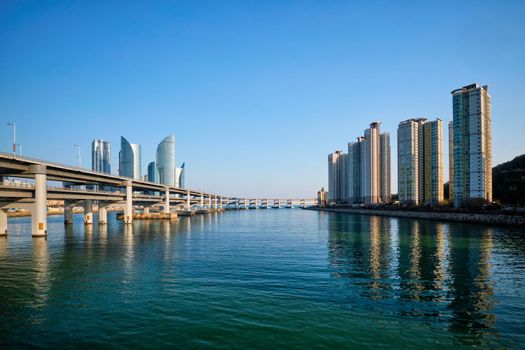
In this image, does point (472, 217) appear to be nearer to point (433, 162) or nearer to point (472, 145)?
point (472, 145)

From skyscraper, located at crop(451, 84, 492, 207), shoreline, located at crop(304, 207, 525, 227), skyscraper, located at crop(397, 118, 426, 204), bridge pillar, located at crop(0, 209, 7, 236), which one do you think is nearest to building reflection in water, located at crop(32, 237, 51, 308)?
bridge pillar, located at crop(0, 209, 7, 236)

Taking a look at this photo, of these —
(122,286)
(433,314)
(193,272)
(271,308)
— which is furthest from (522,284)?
(122,286)

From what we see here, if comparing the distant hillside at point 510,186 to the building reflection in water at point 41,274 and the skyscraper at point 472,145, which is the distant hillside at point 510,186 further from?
the building reflection in water at point 41,274

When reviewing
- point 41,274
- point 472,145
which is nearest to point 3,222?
point 41,274

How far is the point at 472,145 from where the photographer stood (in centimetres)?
13650

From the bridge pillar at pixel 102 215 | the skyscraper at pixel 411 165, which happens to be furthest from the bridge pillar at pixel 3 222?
the skyscraper at pixel 411 165

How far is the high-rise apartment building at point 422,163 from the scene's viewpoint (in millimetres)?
179775

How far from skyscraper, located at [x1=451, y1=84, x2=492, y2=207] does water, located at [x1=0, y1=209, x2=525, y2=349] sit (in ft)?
363

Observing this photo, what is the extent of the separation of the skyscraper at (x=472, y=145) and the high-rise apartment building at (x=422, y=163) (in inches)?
1417

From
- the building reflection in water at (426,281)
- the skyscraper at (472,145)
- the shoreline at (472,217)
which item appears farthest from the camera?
the skyscraper at (472,145)

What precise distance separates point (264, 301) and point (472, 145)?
145 meters

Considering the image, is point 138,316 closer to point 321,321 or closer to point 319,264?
point 321,321

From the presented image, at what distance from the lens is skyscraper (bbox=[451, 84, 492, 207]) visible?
13450 centimetres

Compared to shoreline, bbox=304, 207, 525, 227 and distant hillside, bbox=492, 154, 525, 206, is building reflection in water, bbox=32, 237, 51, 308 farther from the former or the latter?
distant hillside, bbox=492, 154, 525, 206
